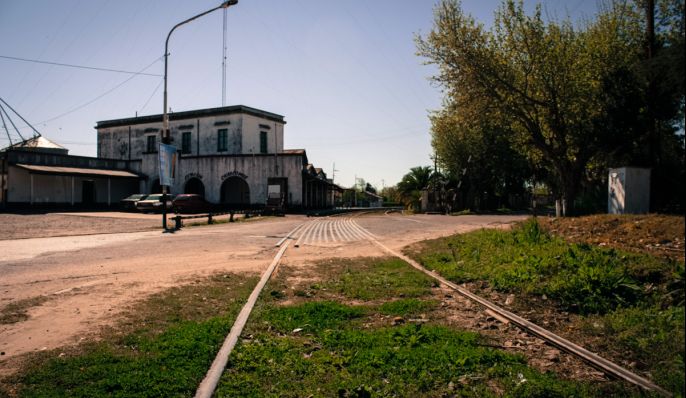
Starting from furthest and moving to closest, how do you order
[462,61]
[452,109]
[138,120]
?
[138,120], [452,109], [462,61]

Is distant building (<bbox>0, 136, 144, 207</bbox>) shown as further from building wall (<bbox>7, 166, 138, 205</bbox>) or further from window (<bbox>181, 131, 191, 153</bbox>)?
window (<bbox>181, 131, 191, 153</bbox>)

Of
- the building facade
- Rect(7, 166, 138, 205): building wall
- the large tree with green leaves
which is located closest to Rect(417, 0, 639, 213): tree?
the large tree with green leaves

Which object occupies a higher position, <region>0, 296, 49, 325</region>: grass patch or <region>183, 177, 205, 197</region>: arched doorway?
<region>183, 177, 205, 197</region>: arched doorway

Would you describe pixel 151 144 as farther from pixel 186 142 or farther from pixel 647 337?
pixel 647 337

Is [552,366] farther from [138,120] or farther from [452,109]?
[138,120]

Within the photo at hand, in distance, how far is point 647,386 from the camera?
3047mm

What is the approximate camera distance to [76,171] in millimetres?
→ 34438

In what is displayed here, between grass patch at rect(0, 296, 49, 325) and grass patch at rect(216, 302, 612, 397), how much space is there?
2.73 m

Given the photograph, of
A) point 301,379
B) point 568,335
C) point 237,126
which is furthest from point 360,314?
point 237,126

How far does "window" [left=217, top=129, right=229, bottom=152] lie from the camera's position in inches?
1722

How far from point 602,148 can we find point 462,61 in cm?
597

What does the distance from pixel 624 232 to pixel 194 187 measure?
4173cm

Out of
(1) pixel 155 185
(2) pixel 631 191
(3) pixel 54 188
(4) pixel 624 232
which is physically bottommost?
(4) pixel 624 232

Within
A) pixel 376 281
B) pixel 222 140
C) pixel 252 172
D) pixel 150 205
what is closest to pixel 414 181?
pixel 252 172
